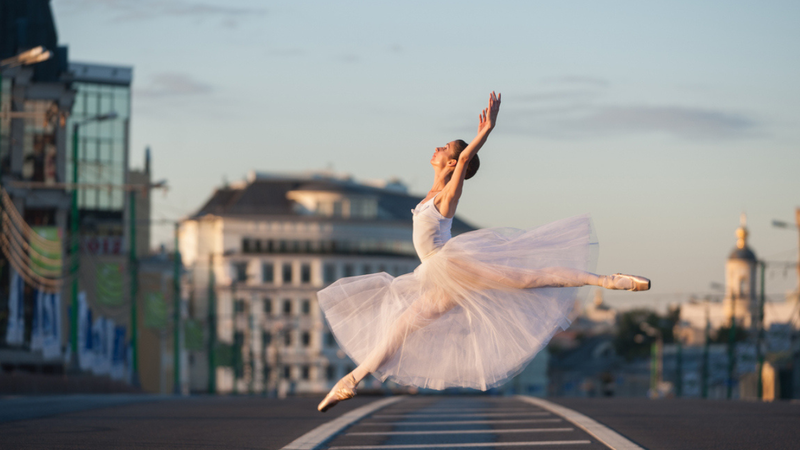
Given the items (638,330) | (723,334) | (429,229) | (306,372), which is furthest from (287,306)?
(429,229)

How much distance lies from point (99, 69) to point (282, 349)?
51832mm

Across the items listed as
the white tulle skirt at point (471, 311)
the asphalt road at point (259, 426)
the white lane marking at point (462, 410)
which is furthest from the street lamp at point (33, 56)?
the white tulle skirt at point (471, 311)

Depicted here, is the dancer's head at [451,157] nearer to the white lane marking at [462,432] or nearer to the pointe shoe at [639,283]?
the pointe shoe at [639,283]

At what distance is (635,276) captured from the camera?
941 centimetres

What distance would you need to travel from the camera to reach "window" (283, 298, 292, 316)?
416 ft

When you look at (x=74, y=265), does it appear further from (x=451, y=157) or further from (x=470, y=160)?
(x=470, y=160)

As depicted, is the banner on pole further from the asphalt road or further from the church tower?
the church tower

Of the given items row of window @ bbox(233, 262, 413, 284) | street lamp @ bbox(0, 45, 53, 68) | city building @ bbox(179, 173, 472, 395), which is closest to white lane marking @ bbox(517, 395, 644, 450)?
street lamp @ bbox(0, 45, 53, 68)

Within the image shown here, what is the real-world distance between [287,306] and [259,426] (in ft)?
377

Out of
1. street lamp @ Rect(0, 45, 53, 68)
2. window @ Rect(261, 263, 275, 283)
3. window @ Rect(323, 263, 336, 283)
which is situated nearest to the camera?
street lamp @ Rect(0, 45, 53, 68)

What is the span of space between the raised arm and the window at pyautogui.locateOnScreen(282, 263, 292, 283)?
11821 cm

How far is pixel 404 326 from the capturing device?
→ 10.2 metres

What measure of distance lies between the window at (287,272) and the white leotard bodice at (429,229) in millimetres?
117712

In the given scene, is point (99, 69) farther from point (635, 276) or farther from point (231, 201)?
point (635, 276)
